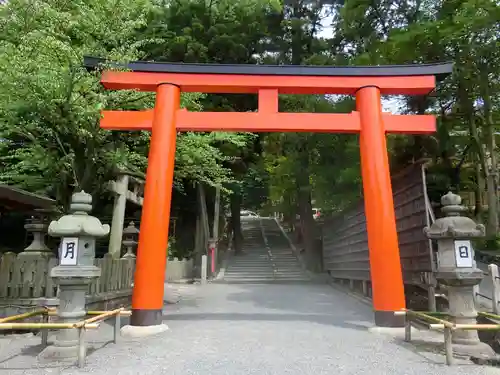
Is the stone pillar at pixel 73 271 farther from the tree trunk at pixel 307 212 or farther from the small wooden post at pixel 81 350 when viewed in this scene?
the tree trunk at pixel 307 212

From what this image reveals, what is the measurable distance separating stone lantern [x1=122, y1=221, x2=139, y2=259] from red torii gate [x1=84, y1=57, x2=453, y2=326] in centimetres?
547

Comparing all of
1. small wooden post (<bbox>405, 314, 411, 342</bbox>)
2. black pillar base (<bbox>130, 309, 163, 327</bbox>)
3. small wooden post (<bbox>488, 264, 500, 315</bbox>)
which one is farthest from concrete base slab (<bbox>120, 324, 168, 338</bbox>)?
small wooden post (<bbox>488, 264, 500, 315</bbox>)

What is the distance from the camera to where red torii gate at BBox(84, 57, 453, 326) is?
26.2ft

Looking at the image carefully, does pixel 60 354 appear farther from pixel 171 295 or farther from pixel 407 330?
pixel 171 295

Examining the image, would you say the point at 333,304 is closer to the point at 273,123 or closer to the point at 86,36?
the point at 273,123

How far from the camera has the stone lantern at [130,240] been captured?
1326 cm

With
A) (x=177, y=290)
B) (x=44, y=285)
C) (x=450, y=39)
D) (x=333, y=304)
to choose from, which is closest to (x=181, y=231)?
(x=177, y=290)

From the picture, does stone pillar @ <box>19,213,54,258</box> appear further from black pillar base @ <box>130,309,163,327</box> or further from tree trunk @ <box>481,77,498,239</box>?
tree trunk @ <box>481,77,498,239</box>

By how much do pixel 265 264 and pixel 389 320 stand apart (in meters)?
13.9

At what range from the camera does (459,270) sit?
19.3 feet

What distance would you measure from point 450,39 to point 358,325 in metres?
9.05

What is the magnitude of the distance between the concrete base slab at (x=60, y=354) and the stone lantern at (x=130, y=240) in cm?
719

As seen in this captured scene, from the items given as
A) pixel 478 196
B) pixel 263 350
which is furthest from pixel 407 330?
pixel 478 196

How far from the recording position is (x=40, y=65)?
780 centimetres
